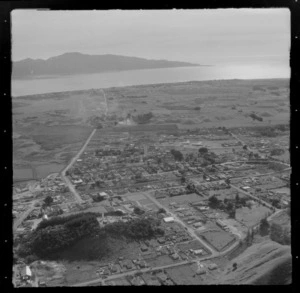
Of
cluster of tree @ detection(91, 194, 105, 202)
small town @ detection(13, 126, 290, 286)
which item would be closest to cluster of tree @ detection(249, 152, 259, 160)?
small town @ detection(13, 126, 290, 286)

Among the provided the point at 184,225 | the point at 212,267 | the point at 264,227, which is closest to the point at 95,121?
the point at 184,225

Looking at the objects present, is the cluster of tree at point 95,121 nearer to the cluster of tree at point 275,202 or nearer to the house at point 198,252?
the house at point 198,252

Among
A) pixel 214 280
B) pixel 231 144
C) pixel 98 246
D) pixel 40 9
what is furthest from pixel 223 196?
pixel 40 9

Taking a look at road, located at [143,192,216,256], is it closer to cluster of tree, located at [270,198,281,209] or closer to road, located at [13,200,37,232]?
cluster of tree, located at [270,198,281,209]

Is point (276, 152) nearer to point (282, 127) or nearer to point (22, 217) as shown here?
point (282, 127)

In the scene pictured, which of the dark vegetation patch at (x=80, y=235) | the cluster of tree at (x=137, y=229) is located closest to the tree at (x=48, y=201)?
the dark vegetation patch at (x=80, y=235)
